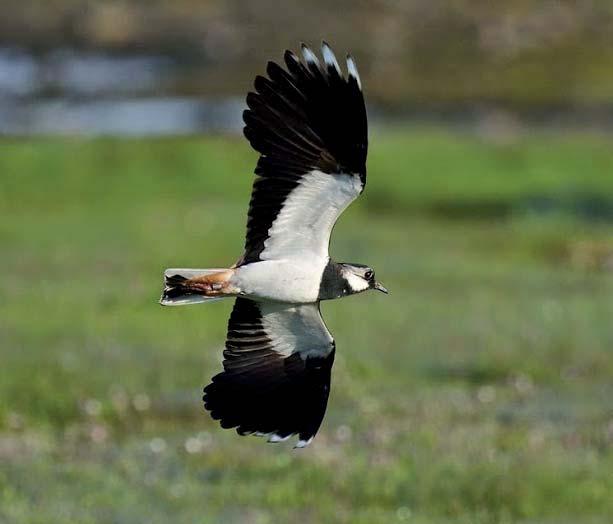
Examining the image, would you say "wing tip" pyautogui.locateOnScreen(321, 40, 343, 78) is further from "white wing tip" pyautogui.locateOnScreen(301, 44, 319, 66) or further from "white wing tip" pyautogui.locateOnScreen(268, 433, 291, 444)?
"white wing tip" pyautogui.locateOnScreen(268, 433, 291, 444)

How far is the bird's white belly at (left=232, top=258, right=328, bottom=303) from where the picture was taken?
823 centimetres

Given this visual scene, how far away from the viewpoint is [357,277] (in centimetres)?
838

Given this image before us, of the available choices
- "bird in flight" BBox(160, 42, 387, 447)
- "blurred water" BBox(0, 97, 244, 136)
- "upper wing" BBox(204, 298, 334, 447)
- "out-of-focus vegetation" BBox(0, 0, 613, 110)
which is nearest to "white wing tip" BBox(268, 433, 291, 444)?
"upper wing" BBox(204, 298, 334, 447)

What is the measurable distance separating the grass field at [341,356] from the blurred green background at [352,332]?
34 millimetres

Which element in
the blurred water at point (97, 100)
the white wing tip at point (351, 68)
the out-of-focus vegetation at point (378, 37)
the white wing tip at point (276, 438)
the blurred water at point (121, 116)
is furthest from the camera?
the out-of-focus vegetation at point (378, 37)

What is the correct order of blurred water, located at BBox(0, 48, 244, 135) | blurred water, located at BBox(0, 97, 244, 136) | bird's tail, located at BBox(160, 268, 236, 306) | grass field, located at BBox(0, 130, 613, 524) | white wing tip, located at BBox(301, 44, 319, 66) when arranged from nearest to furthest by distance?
white wing tip, located at BBox(301, 44, 319, 66) → bird's tail, located at BBox(160, 268, 236, 306) → grass field, located at BBox(0, 130, 613, 524) → blurred water, located at BBox(0, 97, 244, 136) → blurred water, located at BBox(0, 48, 244, 135)

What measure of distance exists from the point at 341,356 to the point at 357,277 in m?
7.12

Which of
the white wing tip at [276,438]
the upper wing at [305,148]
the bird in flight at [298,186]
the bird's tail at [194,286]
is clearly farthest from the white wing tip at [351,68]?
the white wing tip at [276,438]

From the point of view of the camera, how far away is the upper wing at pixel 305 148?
812 centimetres

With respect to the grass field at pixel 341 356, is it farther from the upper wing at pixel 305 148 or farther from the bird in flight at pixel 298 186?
the upper wing at pixel 305 148

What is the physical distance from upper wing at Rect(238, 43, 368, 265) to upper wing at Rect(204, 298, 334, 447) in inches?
29.1

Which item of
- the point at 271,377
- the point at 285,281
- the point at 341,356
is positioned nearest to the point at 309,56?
the point at 285,281

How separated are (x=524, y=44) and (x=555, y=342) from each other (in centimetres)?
4911

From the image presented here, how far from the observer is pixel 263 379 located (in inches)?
357
